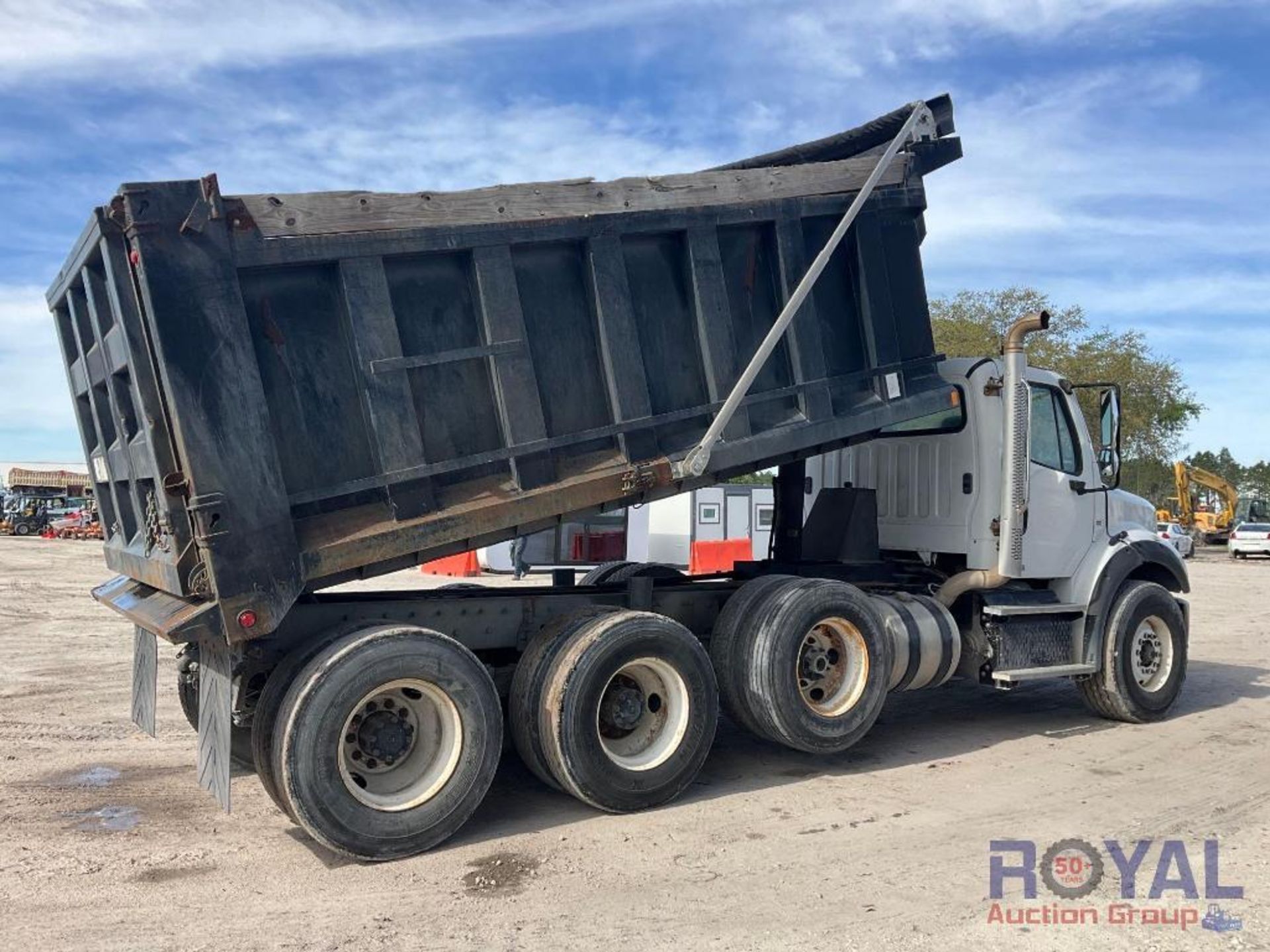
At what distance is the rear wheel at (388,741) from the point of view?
503 centimetres

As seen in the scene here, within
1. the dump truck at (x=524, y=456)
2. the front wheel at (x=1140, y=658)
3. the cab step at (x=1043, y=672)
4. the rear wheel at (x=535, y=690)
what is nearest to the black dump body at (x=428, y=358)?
the dump truck at (x=524, y=456)

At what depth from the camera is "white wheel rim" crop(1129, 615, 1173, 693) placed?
847cm

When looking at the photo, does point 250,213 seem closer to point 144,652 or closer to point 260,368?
point 260,368

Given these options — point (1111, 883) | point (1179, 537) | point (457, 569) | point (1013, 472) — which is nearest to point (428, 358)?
point (1111, 883)

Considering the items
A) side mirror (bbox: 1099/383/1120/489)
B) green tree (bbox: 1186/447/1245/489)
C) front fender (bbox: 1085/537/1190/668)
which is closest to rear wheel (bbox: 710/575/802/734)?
front fender (bbox: 1085/537/1190/668)

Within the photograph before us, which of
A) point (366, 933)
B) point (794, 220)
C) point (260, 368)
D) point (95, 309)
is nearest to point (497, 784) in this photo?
point (366, 933)

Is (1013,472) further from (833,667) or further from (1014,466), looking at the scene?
(833,667)

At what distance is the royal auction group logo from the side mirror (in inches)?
138

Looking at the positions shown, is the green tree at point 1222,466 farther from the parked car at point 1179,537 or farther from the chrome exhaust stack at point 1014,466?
the chrome exhaust stack at point 1014,466

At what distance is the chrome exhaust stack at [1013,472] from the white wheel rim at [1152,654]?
151 cm

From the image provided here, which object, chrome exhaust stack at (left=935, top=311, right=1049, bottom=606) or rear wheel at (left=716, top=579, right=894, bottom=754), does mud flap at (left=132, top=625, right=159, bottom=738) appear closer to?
rear wheel at (left=716, top=579, right=894, bottom=754)

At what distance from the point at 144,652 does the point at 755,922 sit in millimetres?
4372

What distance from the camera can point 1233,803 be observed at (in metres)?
6.21

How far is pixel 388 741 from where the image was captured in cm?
537
